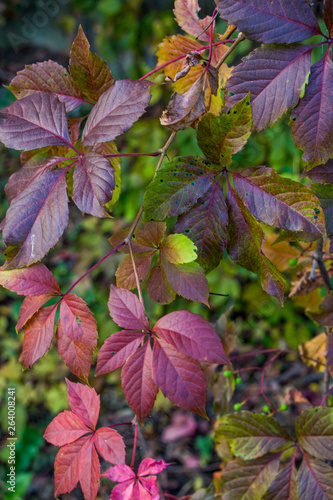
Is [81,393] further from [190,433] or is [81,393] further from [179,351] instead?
[190,433]

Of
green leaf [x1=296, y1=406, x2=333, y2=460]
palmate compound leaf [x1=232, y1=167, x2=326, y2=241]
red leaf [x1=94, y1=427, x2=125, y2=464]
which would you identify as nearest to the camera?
palmate compound leaf [x1=232, y1=167, x2=326, y2=241]

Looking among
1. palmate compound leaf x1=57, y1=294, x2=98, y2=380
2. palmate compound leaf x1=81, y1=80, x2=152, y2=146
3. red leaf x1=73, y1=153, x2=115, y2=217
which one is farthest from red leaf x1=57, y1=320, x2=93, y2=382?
palmate compound leaf x1=81, y1=80, x2=152, y2=146

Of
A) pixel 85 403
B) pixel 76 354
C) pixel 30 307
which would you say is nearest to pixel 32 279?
pixel 30 307

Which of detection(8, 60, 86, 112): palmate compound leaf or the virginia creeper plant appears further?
detection(8, 60, 86, 112): palmate compound leaf

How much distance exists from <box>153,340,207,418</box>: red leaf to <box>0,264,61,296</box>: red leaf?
0.23 m

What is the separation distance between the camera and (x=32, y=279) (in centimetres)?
67

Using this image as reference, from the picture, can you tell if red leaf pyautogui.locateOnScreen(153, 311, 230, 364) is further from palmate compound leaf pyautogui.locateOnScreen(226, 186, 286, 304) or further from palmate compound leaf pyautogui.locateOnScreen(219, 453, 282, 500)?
palmate compound leaf pyautogui.locateOnScreen(219, 453, 282, 500)

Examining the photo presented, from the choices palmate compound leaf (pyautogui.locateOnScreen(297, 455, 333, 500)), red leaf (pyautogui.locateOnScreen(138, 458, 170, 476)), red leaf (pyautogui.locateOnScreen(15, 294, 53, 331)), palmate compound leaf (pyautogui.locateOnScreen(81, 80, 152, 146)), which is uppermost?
palmate compound leaf (pyautogui.locateOnScreen(81, 80, 152, 146))

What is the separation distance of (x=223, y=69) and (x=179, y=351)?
1.84ft

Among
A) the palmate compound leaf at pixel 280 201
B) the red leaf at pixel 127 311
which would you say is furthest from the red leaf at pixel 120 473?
the palmate compound leaf at pixel 280 201

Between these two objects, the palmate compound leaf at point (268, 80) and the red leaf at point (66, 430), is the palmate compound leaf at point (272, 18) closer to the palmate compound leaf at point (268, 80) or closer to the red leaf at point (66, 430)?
the palmate compound leaf at point (268, 80)

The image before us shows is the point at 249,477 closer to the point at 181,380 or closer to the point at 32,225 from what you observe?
the point at 181,380

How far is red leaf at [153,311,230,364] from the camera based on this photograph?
56 cm

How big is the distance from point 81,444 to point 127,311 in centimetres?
29
